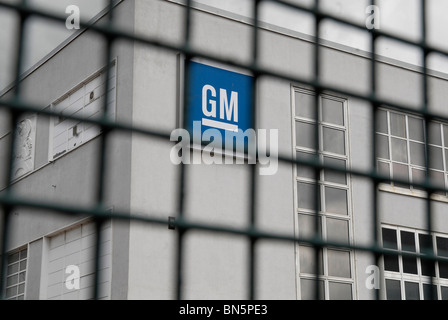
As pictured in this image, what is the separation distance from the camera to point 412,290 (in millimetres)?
17438

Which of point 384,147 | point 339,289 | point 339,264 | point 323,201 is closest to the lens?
point 339,289

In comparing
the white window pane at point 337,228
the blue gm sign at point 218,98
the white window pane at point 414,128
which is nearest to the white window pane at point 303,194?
the white window pane at point 337,228

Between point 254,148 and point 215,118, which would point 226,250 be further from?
point 254,148

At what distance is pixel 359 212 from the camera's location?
17656 millimetres

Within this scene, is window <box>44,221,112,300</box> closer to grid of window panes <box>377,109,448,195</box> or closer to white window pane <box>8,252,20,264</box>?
white window pane <box>8,252,20,264</box>

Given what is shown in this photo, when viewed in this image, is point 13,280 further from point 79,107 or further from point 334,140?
point 334,140

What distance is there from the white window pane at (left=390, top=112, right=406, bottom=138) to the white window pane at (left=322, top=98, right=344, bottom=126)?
4.34ft

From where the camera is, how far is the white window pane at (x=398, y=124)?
18031mm

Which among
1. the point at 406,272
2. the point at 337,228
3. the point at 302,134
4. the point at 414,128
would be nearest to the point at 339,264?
the point at 337,228

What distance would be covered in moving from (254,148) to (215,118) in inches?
526

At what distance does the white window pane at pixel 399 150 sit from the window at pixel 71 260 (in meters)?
6.80

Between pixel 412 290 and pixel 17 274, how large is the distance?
8861mm
